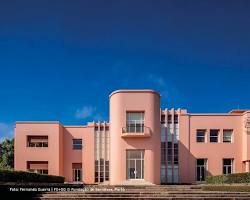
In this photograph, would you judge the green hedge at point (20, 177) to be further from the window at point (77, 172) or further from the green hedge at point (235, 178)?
the window at point (77, 172)

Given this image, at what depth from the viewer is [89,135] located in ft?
143

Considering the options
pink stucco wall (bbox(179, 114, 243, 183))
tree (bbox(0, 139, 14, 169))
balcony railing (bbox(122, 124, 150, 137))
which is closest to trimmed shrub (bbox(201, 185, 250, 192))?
balcony railing (bbox(122, 124, 150, 137))

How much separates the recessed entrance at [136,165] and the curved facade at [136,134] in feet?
0.27

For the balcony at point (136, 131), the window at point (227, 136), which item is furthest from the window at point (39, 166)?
the window at point (227, 136)

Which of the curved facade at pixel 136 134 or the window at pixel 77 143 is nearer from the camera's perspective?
the curved facade at pixel 136 134

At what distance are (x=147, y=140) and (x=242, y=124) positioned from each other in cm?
1259

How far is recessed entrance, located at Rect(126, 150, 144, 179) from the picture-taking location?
3219 centimetres

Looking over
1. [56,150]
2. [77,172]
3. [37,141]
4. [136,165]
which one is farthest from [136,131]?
[37,141]

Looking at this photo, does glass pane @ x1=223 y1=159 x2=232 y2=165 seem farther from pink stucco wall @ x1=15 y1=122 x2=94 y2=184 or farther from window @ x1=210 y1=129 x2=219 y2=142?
pink stucco wall @ x1=15 y1=122 x2=94 y2=184

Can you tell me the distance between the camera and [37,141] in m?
42.3

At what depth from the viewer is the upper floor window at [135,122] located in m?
32.5

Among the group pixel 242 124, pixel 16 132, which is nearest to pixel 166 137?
pixel 242 124

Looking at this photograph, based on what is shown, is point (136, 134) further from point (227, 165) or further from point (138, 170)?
point (227, 165)

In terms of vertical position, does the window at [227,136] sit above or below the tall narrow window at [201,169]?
above
